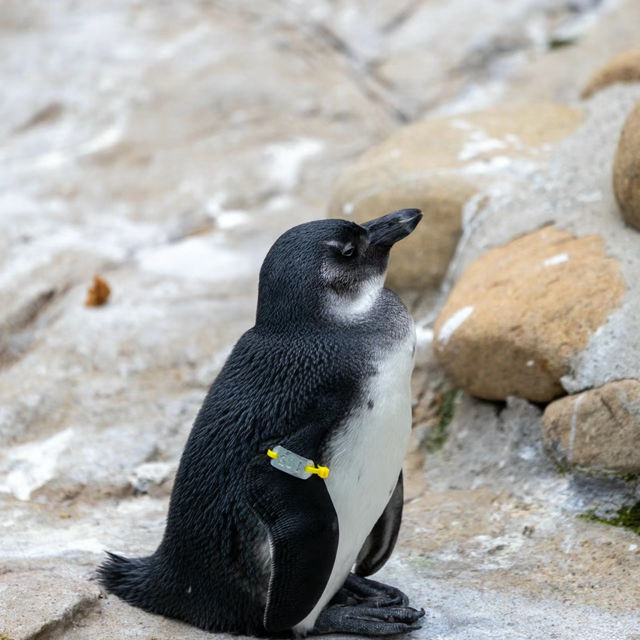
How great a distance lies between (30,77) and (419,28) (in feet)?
9.95

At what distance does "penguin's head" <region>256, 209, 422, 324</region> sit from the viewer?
249 centimetres

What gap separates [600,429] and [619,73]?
2442mm

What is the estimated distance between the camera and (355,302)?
2.59 meters

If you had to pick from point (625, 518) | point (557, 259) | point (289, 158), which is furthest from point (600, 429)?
point (289, 158)

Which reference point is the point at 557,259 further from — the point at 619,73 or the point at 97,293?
the point at 97,293

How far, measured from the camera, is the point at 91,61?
7496 mm

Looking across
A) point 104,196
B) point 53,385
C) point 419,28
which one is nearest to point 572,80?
point 419,28

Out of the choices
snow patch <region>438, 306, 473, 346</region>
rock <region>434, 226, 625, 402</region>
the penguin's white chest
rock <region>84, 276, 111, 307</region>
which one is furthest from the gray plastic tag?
rock <region>84, 276, 111, 307</region>

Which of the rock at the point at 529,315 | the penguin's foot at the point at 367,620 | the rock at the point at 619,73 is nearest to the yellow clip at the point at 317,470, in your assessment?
the penguin's foot at the point at 367,620

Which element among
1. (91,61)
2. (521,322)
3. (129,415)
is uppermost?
(91,61)

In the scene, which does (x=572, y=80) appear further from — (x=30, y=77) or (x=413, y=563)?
(x=413, y=563)

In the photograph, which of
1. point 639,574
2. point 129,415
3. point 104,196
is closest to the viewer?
point 639,574

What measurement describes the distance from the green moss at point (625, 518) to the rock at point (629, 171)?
109cm

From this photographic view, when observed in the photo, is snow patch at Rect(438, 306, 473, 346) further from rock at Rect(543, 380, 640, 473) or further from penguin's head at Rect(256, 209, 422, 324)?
penguin's head at Rect(256, 209, 422, 324)
